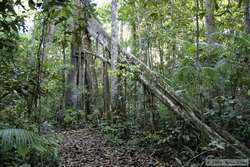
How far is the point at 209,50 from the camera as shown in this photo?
552 cm

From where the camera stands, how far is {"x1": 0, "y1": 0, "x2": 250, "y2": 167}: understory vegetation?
388cm

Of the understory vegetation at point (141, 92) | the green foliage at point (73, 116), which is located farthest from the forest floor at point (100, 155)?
the green foliage at point (73, 116)

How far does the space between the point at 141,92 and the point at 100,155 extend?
234cm

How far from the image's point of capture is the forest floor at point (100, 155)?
5.25 metres

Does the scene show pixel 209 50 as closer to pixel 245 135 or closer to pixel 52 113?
pixel 245 135

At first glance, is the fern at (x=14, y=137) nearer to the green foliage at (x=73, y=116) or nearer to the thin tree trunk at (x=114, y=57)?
the thin tree trunk at (x=114, y=57)

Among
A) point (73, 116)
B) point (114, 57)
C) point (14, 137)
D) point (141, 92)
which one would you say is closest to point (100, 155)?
Answer: point (141, 92)

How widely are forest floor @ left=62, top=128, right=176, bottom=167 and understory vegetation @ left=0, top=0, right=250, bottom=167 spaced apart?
22 cm

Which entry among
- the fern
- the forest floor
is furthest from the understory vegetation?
the forest floor

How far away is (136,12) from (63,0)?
641cm

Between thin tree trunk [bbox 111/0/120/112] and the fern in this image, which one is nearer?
the fern

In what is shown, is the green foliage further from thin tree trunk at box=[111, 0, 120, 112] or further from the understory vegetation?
thin tree trunk at box=[111, 0, 120, 112]

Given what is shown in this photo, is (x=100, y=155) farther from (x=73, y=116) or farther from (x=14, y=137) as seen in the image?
(x=73, y=116)

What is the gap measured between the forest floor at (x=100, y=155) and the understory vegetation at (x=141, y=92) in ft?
0.73
